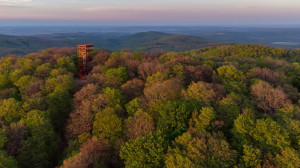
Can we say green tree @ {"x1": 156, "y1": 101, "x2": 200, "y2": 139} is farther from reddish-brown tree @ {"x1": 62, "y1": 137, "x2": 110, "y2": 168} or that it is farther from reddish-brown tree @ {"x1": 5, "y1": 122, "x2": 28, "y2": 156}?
reddish-brown tree @ {"x1": 5, "y1": 122, "x2": 28, "y2": 156}

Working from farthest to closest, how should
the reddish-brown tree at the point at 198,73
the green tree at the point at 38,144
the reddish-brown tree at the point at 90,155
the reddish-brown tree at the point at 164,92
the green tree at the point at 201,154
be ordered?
the reddish-brown tree at the point at 198,73 < the reddish-brown tree at the point at 164,92 < the green tree at the point at 38,144 < the reddish-brown tree at the point at 90,155 < the green tree at the point at 201,154

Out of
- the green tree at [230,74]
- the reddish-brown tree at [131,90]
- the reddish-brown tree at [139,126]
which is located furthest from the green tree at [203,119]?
the green tree at [230,74]

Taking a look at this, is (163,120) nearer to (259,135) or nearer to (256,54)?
(259,135)

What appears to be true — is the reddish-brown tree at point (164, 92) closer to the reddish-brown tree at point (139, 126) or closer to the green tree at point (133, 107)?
the green tree at point (133, 107)

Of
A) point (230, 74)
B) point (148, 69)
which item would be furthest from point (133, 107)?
point (230, 74)

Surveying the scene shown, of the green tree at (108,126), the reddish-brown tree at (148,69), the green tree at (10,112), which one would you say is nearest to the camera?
the green tree at (108,126)

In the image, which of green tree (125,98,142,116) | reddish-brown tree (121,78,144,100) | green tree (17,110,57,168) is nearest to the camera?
green tree (17,110,57,168)

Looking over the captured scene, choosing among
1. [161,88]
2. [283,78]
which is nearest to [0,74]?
[161,88]

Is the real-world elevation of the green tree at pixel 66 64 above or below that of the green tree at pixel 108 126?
above

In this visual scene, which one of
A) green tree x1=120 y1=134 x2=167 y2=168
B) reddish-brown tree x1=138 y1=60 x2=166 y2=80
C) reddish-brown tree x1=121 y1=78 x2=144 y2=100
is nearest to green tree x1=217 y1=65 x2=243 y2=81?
reddish-brown tree x1=138 y1=60 x2=166 y2=80
